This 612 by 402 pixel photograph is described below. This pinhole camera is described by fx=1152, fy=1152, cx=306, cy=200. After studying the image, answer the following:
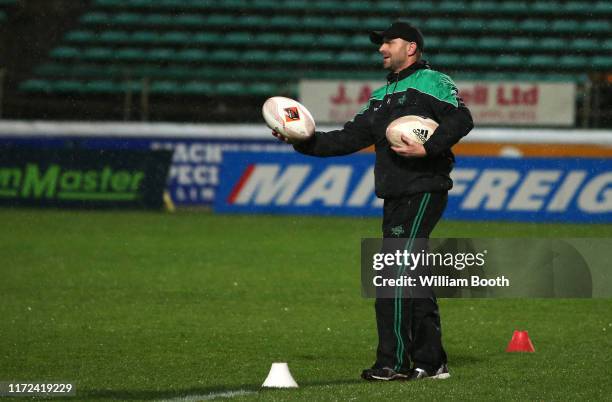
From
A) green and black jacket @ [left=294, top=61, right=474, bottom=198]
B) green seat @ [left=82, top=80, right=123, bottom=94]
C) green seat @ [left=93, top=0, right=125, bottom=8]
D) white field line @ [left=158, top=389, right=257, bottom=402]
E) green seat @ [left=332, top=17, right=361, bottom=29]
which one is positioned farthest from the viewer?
green seat @ [left=93, top=0, right=125, bottom=8]

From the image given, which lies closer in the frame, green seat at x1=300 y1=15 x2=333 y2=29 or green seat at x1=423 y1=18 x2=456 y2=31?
green seat at x1=423 y1=18 x2=456 y2=31

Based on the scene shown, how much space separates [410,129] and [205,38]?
19.7 m

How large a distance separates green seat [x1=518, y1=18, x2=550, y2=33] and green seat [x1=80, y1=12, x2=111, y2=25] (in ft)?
30.0

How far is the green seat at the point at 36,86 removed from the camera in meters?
23.7

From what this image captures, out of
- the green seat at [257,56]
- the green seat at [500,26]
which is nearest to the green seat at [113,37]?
the green seat at [257,56]

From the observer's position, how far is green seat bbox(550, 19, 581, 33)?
80.1 ft

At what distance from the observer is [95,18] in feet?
85.0

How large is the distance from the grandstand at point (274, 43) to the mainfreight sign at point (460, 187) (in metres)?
3.86

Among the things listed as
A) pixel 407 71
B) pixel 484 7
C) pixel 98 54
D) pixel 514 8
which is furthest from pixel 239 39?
pixel 407 71

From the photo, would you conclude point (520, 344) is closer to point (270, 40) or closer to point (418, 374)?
point (418, 374)

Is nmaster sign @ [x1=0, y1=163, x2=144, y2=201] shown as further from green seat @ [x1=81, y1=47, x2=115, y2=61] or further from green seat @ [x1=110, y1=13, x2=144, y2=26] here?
green seat @ [x1=110, y1=13, x2=144, y2=26]

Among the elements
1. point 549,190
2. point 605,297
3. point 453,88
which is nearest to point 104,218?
point 549,190

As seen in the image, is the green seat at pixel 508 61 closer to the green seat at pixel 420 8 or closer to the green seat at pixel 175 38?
the green seat at pixel 420 8

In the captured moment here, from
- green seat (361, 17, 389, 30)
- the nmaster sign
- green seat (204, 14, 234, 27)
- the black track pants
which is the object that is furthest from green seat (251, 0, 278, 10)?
the black track pants
